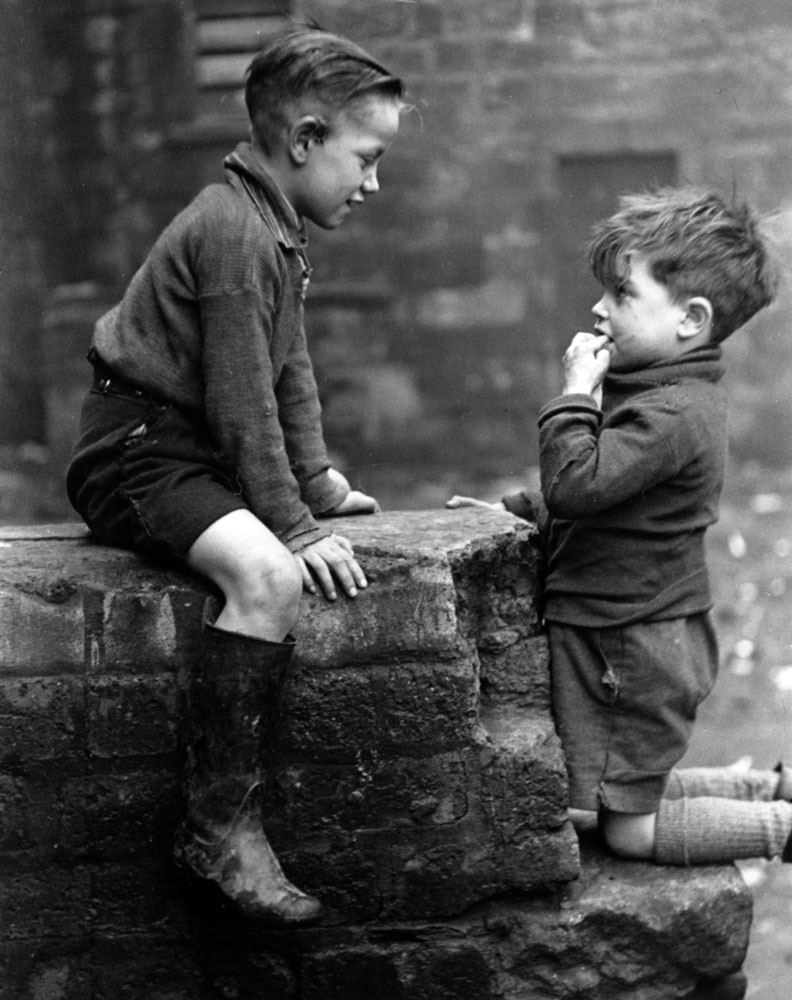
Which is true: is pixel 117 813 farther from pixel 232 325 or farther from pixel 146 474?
pixel 232 325

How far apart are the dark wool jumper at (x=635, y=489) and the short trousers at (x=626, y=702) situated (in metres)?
0.05

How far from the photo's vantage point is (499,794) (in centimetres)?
297

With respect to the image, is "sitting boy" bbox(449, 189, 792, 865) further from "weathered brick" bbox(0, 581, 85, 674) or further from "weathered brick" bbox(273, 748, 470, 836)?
"weathered brick" bbox(0, 581, 85, 674)

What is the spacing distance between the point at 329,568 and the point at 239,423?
1.03ft

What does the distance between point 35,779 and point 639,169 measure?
8923 millimetres

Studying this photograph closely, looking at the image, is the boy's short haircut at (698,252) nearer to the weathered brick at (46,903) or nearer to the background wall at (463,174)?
the weathered brick at (46,903)

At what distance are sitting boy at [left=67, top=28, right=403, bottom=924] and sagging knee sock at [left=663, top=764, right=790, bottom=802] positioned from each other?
95 cm

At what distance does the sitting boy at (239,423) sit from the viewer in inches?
108

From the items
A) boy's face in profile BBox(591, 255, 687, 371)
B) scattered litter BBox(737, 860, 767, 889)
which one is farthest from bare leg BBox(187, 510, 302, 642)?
scattered litter BBox(737, 860, 767, 889)

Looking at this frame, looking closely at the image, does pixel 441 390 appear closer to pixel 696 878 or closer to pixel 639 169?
pixel 639 169

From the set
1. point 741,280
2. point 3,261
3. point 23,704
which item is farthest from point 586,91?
point 23,704

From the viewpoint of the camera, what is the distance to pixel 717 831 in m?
3.14

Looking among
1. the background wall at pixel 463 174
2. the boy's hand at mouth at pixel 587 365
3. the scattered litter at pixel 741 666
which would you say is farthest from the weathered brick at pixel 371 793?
the background wall at pixel 463 174

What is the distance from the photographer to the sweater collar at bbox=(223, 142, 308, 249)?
294cm
